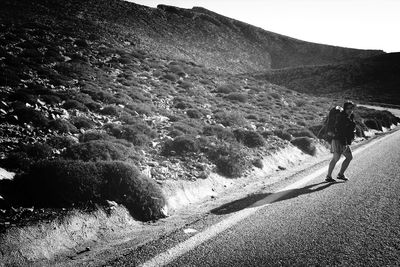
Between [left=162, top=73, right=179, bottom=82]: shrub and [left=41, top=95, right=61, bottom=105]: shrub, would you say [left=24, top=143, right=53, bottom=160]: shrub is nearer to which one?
[left=41, top=95, right=61, bottom=105]: shrub

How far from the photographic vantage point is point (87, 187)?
185 inches

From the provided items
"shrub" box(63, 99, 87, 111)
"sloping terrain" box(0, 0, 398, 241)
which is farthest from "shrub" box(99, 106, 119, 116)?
"shrub" box(63, 99, 87, 111)

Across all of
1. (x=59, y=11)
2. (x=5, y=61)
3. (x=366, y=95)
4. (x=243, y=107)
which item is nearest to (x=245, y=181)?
(x=243, y=107)

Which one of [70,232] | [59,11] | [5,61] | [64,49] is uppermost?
[59,11]

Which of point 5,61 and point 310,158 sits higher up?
point 5,61

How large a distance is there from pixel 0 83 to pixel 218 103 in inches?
419

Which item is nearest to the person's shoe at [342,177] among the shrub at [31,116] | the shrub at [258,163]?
the shrub at [258,163]

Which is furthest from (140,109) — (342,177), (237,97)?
(237,97)

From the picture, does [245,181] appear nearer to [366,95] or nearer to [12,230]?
[12,230]

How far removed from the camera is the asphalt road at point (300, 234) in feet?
11.1

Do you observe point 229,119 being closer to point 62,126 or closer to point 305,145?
point 305,145

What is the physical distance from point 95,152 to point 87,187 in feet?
5.66

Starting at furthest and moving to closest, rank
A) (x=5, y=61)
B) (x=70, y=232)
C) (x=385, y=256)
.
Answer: (x=5, y=61) < (x=70, y=232) < (x=385, y=256)

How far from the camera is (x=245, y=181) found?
24.1 feet
